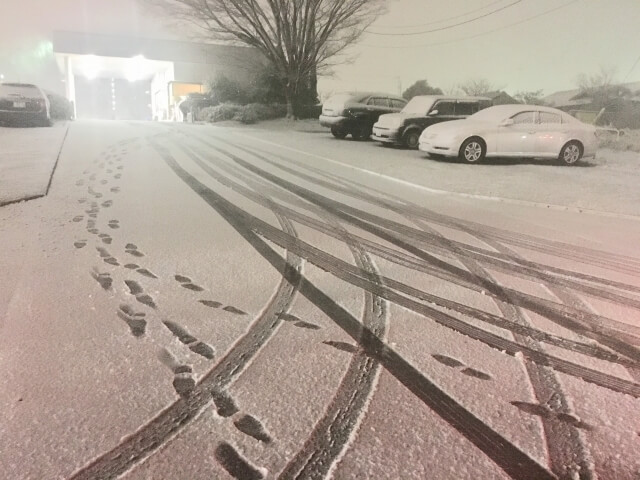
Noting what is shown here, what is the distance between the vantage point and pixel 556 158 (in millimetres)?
7715

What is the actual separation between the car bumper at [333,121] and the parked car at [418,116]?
2.76 ft

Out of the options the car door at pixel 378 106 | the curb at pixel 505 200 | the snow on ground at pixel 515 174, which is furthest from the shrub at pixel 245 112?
the curb at pixel 505 200

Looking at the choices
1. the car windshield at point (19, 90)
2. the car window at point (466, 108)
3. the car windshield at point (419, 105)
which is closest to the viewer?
the car windshield at point (19, 90)

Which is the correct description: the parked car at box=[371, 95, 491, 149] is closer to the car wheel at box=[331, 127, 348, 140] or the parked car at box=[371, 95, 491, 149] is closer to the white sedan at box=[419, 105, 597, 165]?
the white sedan at box=[419, 105, 597, 165]

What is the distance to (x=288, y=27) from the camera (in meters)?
12.5

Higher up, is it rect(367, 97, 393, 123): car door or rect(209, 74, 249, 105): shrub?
rect(209, 74, 249, 105): shrub

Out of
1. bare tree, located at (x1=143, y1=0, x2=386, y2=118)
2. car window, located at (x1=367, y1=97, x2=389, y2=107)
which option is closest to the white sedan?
car window, located at (x1=367, y1=97, x2=389, y2=107)

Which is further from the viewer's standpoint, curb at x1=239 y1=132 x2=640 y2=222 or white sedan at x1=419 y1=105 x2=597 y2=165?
white sedan at x1=419 y1=105 x2=597 y2=165

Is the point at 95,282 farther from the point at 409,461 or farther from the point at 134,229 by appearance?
the point at 409,461

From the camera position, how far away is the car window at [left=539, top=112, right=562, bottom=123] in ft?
24.6

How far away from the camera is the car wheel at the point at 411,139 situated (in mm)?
9141

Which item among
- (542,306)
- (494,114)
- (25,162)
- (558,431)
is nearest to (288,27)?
(494,114)

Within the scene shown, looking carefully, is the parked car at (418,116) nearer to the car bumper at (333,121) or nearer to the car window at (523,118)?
the car window at (523,118)

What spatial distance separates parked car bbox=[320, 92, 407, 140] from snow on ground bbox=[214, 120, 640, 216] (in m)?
0.75
